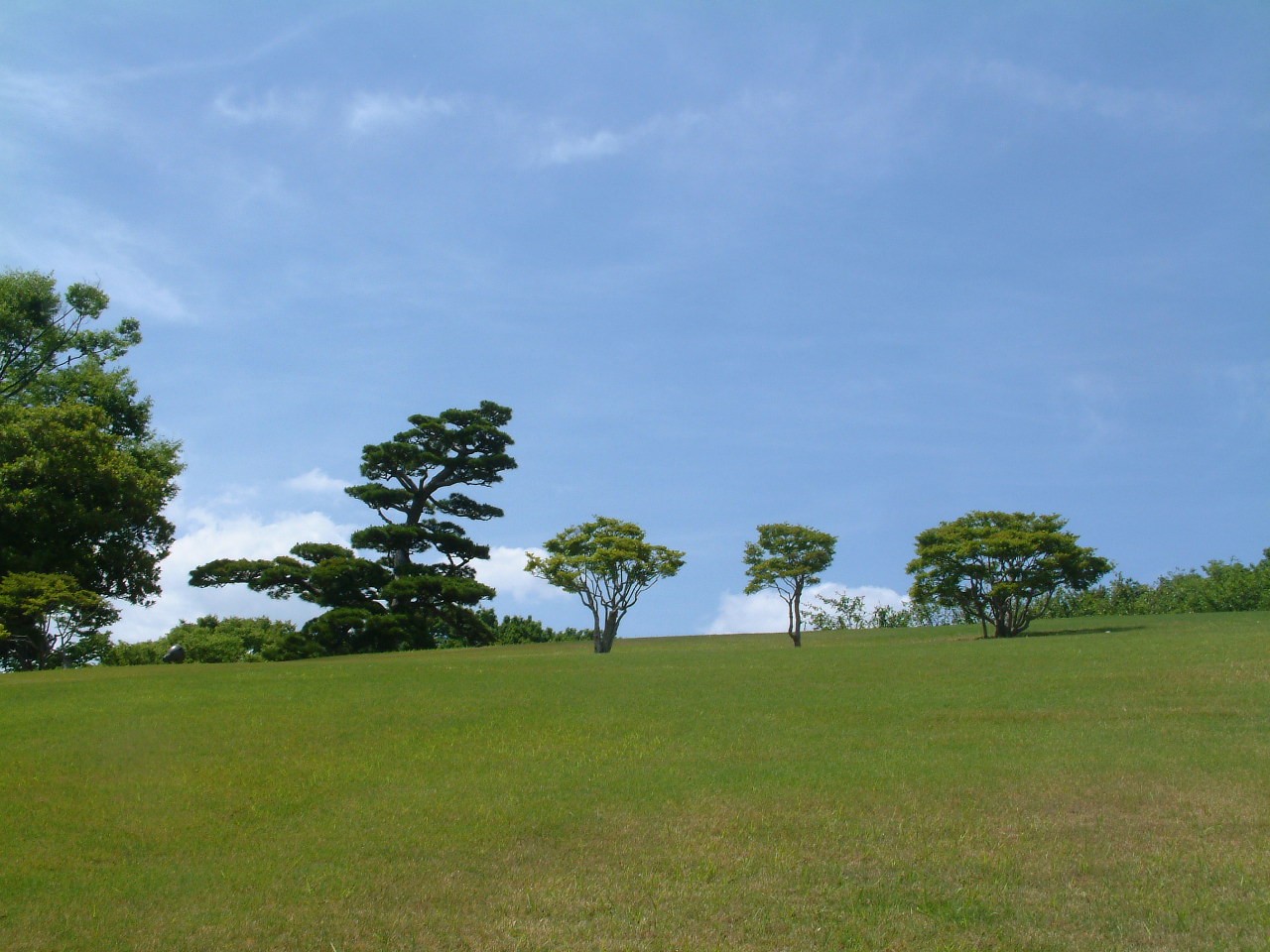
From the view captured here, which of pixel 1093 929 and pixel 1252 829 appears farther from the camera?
pixel 1252 829

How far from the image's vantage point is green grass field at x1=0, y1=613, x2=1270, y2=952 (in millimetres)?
8578

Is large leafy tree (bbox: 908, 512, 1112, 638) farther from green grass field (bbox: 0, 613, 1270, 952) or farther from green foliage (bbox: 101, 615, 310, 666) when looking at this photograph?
green foliage (bbox: 101, 615, 310, 666)

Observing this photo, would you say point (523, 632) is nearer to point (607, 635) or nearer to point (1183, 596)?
point (607, 635)

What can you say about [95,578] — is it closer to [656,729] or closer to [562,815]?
[656,729]

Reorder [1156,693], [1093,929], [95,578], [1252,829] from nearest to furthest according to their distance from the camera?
[1093,929] < [1252,829] < [1156,693] < [95,578]

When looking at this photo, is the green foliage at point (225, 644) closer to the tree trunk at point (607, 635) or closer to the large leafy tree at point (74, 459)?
the large leafy tree at point (74, 459)

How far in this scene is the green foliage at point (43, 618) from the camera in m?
34.2

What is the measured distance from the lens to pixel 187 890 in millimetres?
9453

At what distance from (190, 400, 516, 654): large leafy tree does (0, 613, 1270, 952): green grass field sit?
87.4 feet

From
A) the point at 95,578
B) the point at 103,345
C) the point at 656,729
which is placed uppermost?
the point at 103,345

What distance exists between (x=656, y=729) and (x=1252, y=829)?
8.54 meters

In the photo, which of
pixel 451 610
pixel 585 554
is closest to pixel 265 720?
A: pixel 585 554

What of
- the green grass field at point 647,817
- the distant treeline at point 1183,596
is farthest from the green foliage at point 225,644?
the distant treeline at point 1183,596

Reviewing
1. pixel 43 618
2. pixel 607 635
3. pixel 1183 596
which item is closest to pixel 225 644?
pixel 43 618
